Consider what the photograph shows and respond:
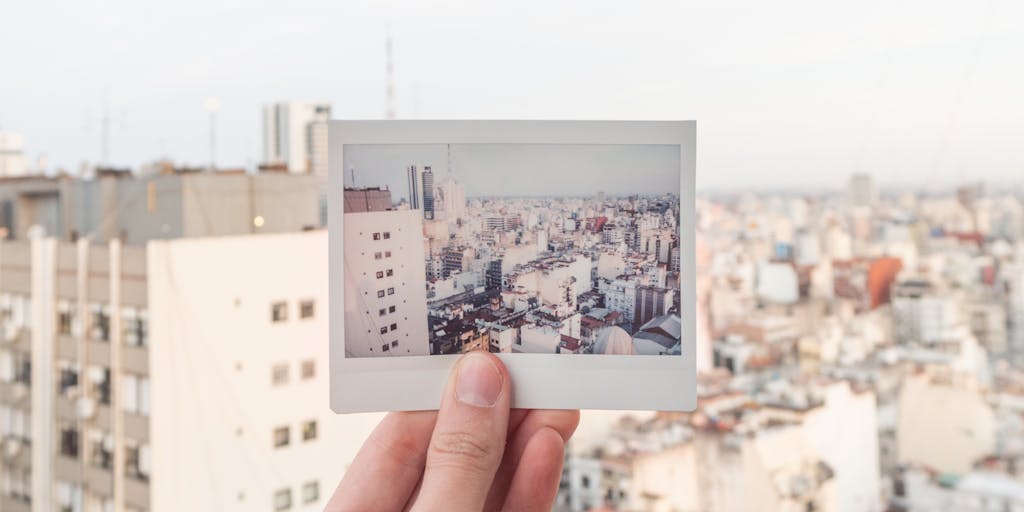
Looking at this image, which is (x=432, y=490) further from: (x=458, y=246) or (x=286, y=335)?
(x=286, y=335)

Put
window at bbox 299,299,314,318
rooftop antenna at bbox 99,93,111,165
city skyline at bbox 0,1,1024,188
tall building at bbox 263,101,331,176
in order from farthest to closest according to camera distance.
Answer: window at bbox 299,299,314,318 < tall building at bbox 263,101,331,176 < rooftop antenna at bbox 99,93,111,165 < city skyline at bbox 0,1,1024,188

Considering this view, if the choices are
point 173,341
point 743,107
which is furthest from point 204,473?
point 743,107

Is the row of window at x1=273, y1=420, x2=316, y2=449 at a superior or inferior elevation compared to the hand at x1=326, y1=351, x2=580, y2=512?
inferior

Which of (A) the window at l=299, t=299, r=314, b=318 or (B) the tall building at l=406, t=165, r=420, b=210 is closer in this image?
(B) the tall building at l=406, t=165, r=420, b=210

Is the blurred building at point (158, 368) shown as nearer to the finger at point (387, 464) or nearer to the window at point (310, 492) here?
the window at point (310, 492)

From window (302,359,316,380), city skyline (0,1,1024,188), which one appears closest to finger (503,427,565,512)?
city skyline (0,1,1024,188)

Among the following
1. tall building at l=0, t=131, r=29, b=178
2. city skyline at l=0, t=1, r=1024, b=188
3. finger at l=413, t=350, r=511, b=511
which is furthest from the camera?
tall building at l=0, t=131, r=29, b=178

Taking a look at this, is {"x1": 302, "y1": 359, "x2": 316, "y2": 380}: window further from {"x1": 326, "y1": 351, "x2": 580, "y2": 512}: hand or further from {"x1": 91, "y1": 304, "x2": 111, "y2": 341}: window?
{"x1": 326, "y1": 351, "x2": 580, "y2": 512}: hand

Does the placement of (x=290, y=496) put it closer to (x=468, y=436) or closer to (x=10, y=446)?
(x=10, y=446)

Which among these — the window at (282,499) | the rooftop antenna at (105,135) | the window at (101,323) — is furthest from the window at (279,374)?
the rooftop antenna at (105,135)
